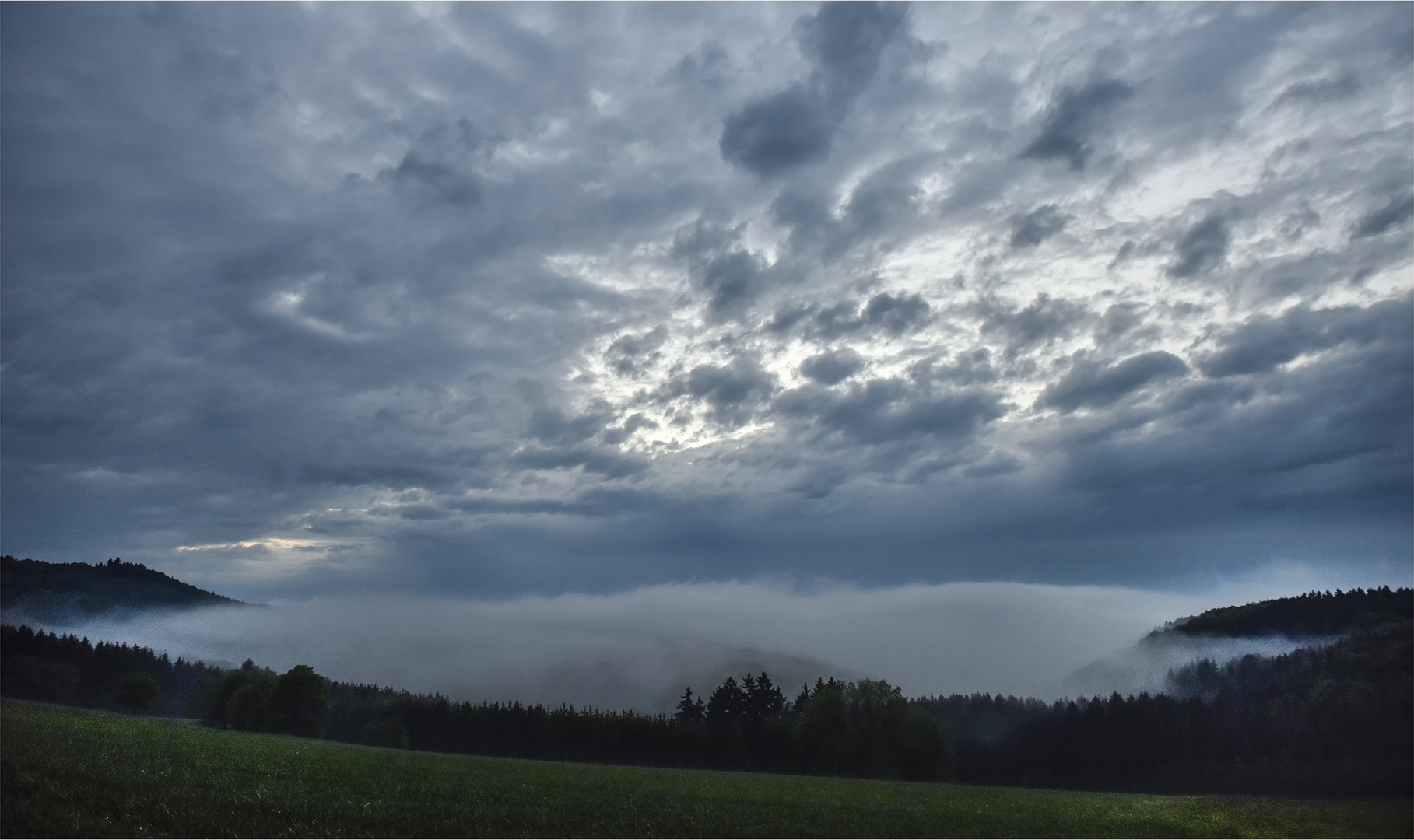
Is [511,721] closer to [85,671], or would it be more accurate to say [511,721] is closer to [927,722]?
[85,671]

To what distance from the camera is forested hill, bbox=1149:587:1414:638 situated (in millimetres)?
42938

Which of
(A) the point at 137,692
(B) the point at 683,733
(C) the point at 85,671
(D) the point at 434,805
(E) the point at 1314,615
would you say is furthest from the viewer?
(B) the point at 683,733

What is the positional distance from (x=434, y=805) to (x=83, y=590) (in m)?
151

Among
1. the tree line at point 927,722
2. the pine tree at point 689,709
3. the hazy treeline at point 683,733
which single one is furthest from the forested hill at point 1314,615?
the pine tree at point 689,709

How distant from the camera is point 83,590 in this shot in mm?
134750

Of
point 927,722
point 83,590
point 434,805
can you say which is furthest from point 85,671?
point 927,722

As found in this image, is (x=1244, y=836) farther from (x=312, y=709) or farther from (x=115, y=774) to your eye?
(x=312, y=709)

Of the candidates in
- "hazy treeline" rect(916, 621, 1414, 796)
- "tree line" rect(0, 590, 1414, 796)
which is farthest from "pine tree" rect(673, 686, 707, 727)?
"hazy treeline" rect(916, 621, 1414, 796)

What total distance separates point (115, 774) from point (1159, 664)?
349 feet

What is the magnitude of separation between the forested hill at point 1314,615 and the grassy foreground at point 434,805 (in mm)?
13464

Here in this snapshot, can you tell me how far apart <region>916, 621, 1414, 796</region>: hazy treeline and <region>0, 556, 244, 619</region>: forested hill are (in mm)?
144843

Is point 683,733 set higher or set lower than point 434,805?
lower

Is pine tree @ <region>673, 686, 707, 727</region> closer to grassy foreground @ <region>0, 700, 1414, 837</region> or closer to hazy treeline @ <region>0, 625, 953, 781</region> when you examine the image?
hazy treeline @ <region>0, 625, 953, 781</region>

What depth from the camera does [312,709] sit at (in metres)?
96.5
